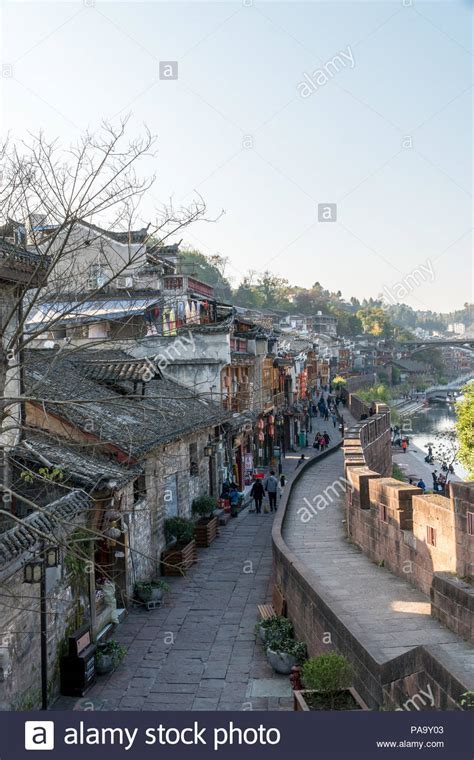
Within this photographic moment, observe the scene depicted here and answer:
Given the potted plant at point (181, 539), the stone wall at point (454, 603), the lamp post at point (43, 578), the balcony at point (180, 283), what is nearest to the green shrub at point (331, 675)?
the stone wall at point (454, 603)

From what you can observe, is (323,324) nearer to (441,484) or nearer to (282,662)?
(441,484)

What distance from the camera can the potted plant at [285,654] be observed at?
10.7 m

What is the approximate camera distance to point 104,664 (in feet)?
36.3

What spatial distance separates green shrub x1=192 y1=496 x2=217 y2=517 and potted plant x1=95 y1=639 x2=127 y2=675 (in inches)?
353

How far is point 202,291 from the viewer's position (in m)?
32.7

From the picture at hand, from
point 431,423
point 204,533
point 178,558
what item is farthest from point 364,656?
point 431,423

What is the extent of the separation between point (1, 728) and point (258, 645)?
541 centimetres

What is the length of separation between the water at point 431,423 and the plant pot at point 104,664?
208 feet

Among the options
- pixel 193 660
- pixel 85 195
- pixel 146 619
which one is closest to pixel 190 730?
pixel 193 660

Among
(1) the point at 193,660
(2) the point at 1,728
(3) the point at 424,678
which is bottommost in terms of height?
(1) the point at 193,660

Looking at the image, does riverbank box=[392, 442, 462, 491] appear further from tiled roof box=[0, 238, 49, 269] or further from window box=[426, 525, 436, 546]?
tiled roof box=[0, 238, 49, 269]

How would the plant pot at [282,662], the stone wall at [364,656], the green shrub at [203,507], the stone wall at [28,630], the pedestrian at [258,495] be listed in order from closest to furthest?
the stone wall at [364,656] < the stone wall at [28,630] < the plant pot at [282,662] < the green shrub at [203,507] < the pedestrian at [258,495]

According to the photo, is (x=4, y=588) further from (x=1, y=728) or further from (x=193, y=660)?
(x=193, y=660)

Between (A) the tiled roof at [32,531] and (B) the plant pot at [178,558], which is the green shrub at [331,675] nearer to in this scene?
(A) the tiled roof at [32,531]
